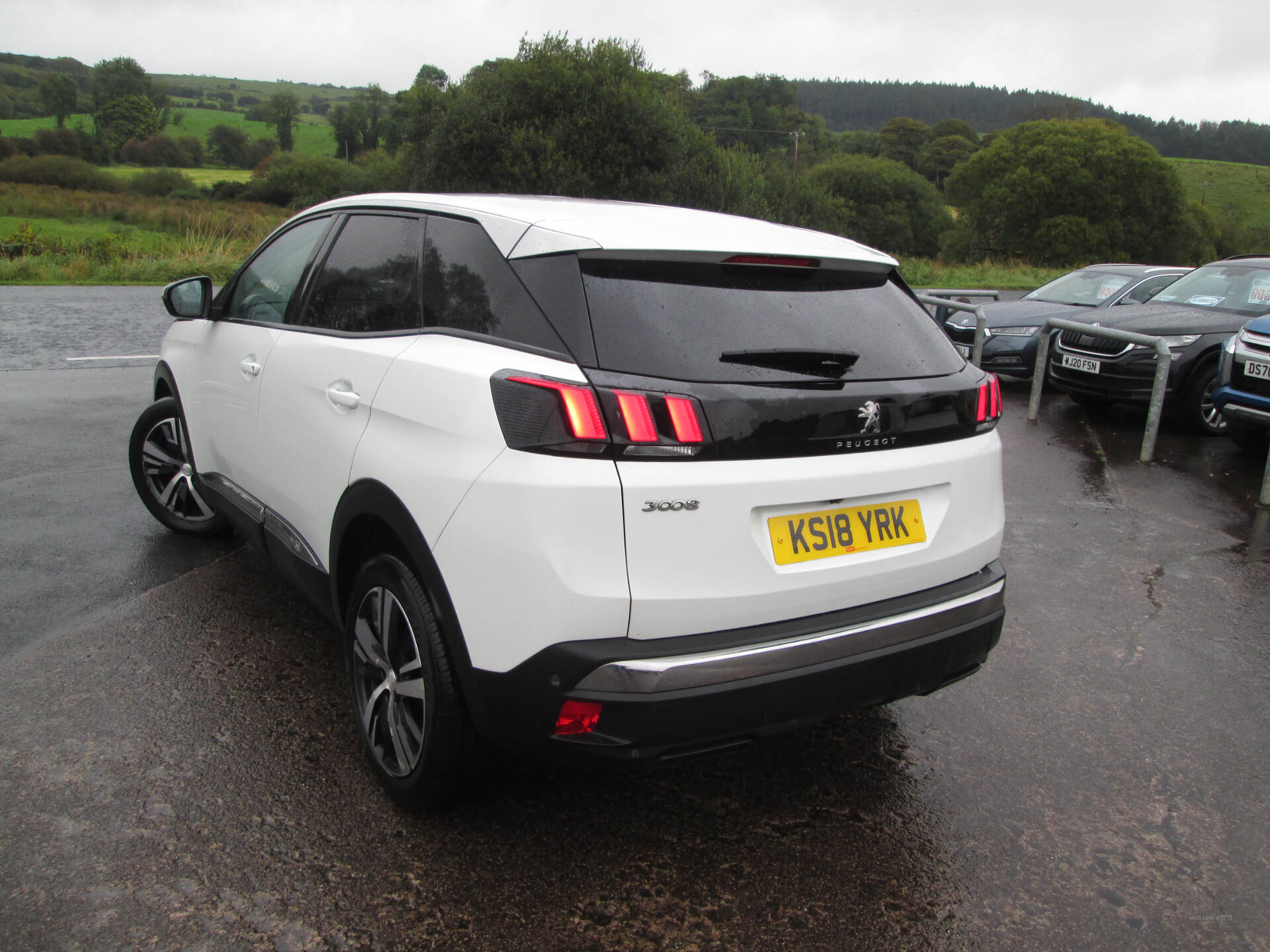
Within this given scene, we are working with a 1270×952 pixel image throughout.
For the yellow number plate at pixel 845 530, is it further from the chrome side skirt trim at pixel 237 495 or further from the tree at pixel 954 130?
the tree at pixel 954 130

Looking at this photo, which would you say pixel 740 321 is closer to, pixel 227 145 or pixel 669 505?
pixel 669 505

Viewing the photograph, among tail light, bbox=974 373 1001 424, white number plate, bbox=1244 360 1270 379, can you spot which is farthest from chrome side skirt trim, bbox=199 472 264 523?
white number plate, bbox=1244 360 1270 379

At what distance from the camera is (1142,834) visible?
113 inches

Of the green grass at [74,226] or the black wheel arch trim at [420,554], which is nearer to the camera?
the black wheel arch trim at [420,554]

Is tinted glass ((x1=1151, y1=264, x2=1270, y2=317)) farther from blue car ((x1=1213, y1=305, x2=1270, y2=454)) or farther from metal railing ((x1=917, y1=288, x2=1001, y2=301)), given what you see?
metal railing ((x1=917, y1=288, x2=1001, y2=301))

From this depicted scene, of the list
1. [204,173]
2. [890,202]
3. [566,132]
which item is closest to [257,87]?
[204,173]

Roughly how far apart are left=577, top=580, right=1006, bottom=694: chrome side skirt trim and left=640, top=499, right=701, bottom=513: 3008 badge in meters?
0.35

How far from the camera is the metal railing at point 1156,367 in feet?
24.8

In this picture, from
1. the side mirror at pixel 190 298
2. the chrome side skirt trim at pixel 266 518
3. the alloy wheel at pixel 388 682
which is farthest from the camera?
the side mirror at pixel 190 298

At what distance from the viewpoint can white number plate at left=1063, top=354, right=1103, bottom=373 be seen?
9.22 metres

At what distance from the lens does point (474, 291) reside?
8.79 ft

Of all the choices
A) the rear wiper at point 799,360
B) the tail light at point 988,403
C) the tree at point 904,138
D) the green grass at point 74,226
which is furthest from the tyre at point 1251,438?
the tree at point 904,138

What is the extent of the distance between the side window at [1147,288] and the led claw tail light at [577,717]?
37.0 feet

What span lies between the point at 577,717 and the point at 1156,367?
314 inches
